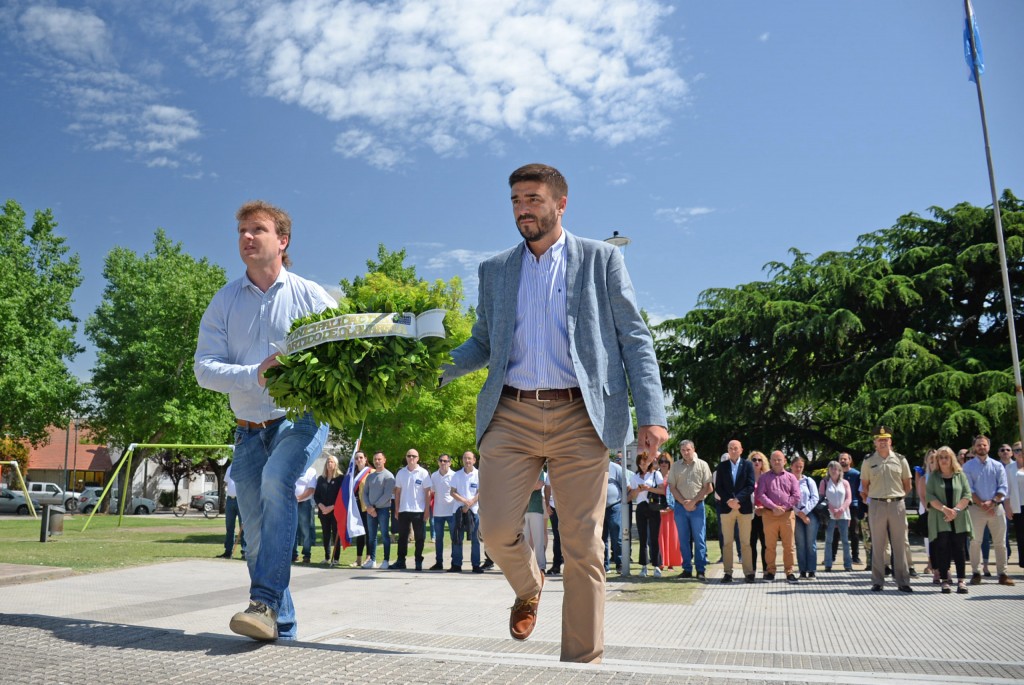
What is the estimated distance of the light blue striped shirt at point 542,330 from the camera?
3893 mm

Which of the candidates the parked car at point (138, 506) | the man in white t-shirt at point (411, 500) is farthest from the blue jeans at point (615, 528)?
the parked car at point (138, 506)

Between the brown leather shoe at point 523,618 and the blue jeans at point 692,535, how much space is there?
400 inches

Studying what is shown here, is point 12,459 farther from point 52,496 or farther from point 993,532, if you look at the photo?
point 993,532

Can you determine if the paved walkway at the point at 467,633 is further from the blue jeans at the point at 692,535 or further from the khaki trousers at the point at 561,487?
the blue jeans at the point at 692,535

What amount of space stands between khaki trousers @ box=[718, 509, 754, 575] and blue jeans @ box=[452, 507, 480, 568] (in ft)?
13.7

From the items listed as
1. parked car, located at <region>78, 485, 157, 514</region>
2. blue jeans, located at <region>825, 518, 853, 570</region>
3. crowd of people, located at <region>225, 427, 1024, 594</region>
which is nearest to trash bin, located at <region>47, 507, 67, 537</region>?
crowd of people, located at <region>225, 427, 1024, 594</region>

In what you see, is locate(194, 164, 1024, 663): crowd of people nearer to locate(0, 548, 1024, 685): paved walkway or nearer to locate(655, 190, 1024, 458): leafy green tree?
locate(0, 548, 1024, 685): paved walkway

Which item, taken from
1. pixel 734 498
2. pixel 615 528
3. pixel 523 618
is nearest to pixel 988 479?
pixel 734 498

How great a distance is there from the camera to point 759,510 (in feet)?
45.9

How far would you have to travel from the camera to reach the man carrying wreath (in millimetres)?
4164

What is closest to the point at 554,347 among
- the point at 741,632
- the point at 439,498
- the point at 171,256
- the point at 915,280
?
the point at 741,632

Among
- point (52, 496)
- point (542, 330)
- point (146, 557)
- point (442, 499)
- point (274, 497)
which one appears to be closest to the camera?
point (542, 330)

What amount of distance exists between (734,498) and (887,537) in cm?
240

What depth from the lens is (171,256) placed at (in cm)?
5081
